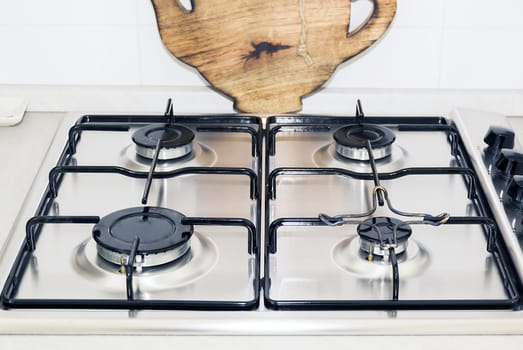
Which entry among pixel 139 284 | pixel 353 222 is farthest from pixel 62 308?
pixel 353 222

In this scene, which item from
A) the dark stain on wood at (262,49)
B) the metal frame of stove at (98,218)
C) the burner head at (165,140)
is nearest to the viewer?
the metal frame of stove at (98,218)

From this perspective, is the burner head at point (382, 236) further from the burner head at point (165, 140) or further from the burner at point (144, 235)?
the burner head at point (165, 140)

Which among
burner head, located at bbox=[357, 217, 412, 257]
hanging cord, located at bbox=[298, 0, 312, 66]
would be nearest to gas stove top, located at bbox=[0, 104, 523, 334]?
burner head, located at bbox=[357, 217, 412, 257]

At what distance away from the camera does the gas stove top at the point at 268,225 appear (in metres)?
1.02

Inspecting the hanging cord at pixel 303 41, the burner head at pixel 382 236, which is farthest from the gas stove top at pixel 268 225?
the hanging cord at pixel 303 41

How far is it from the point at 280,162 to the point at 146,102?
1.01 feet

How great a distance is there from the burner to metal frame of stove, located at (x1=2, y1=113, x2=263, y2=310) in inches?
0.8

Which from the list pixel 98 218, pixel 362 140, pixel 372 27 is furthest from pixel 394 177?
pixel 98 218

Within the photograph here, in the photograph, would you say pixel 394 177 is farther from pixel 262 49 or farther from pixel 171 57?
pixel 171 57

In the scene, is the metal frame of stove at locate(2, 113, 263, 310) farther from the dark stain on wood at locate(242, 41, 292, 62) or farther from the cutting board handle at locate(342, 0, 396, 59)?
the cutting board handle at locate(342, 0, 396, 59)

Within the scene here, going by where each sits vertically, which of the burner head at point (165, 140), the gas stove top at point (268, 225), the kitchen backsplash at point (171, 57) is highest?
the kitchen backsplash at point (171, 57)

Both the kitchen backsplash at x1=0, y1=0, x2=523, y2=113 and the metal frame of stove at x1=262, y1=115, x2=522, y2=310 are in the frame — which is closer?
the metal frame of stove at x1=262, y1=115, x2=522, y2=310

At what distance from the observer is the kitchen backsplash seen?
4.99ft

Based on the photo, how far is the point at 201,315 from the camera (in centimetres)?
101
